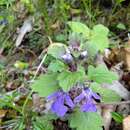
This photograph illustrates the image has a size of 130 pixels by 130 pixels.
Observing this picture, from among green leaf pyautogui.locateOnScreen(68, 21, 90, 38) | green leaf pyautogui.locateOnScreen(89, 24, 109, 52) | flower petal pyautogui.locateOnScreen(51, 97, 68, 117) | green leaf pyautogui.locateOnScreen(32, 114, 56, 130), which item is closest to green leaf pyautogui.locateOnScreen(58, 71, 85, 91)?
flower petal pyautogui.locateOnScreen(51, 97, 68, 117)

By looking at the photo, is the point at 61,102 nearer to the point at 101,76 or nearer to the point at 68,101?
the point at 68,101

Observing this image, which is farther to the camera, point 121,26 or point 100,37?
point 121,26

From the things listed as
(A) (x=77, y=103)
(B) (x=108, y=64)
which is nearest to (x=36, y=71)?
(B) (x=108, y=64)

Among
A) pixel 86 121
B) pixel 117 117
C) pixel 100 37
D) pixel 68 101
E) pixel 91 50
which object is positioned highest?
pixel 91 50

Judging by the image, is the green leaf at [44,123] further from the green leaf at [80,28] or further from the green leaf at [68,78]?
the green leaf at [80,28]

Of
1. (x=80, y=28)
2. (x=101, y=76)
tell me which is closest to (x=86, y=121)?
(x=101, y=76)

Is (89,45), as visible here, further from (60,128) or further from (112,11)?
(112,11)

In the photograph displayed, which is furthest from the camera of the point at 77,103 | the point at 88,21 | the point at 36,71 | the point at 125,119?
the point at 88,21

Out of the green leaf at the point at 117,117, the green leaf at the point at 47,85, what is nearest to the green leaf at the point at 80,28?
the green leaf at the point at 117,117
